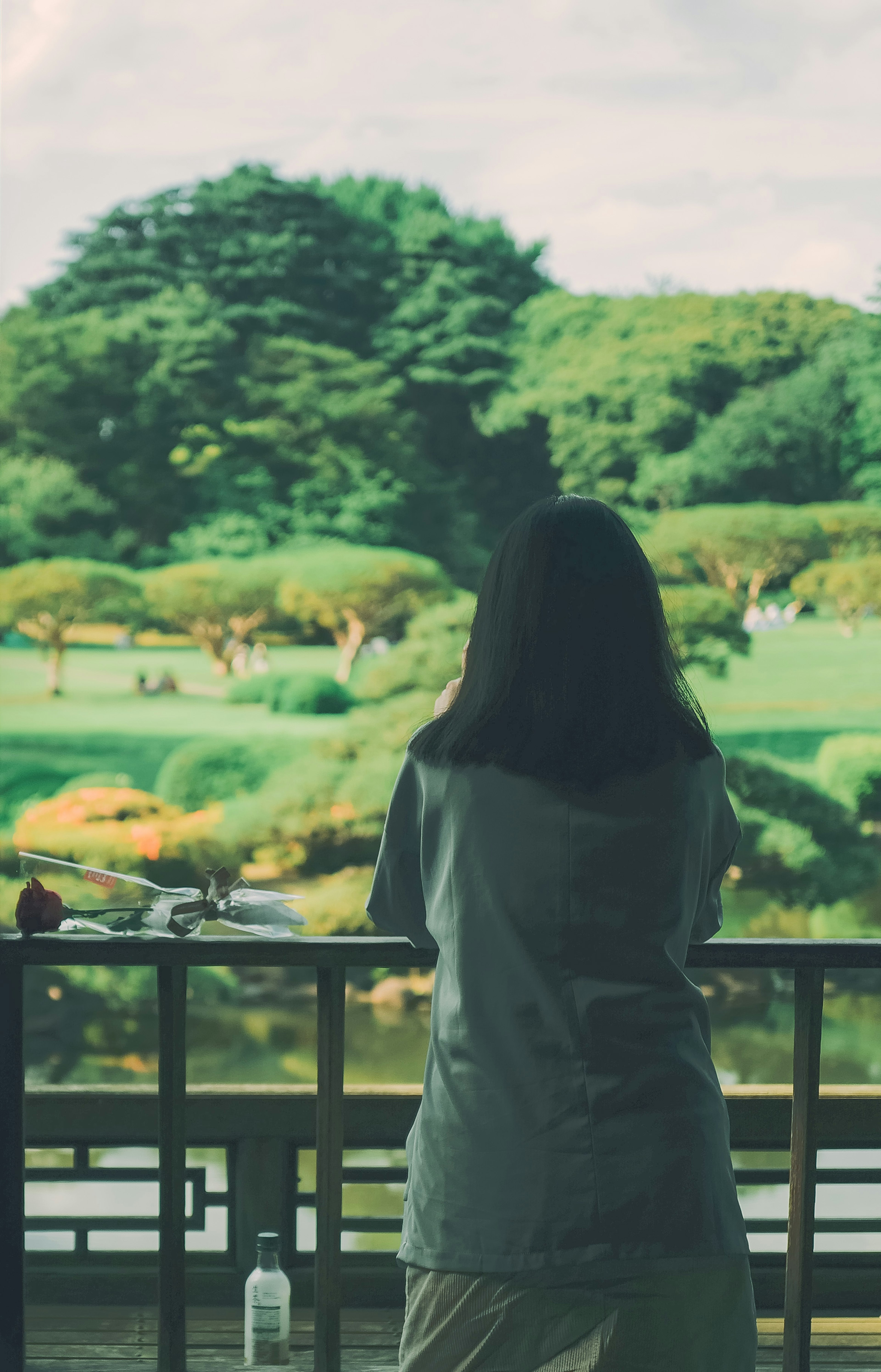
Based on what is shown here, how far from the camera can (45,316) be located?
333 inches

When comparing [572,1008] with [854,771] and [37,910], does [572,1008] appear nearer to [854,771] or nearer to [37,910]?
[37,910]

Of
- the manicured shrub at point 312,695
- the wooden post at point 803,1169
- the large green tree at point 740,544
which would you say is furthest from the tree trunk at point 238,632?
the wooden post at point 803,1169

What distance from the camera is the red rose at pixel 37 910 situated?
1.15 m

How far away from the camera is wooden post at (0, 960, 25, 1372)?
45.1 inches

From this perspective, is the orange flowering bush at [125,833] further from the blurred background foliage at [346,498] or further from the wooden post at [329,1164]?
the wooden post at [329,1164]

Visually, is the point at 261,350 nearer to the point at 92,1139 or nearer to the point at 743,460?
the point at 743,460

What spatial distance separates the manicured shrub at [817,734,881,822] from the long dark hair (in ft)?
23.8

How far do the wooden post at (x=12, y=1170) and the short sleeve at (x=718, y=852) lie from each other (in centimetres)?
61

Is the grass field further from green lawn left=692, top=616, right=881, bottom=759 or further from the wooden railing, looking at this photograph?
the wooden railing

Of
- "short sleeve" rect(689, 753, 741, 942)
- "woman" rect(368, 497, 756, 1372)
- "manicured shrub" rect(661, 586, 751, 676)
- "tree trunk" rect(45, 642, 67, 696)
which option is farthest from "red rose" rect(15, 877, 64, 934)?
"tree trunk" rect(45, 642, 67, 696)

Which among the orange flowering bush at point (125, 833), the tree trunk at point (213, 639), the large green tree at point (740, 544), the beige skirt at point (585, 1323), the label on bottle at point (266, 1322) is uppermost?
the large green tree at point (740, 544)

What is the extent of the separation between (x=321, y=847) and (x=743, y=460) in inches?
144

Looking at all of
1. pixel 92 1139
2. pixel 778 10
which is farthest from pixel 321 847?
pixel 778 10

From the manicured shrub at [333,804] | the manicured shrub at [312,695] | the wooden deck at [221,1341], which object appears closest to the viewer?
the wooden deck at [221,1341]
